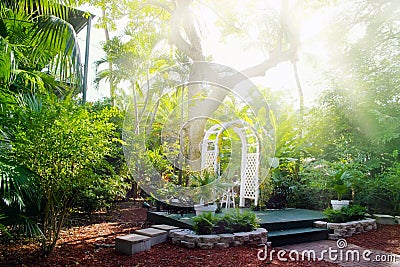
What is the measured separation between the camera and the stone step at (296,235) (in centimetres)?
479

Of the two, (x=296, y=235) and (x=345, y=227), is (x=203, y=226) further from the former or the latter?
(x=345, y=227)

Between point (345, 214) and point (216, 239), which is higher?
point (345, 214)

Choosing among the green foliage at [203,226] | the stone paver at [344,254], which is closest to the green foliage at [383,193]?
the stone paver at [344,254]

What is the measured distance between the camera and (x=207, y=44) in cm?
898

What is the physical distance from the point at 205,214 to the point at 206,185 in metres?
1.21

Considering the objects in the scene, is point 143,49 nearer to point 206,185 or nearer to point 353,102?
point 206,185

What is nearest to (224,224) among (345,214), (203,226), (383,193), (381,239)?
(203,226)

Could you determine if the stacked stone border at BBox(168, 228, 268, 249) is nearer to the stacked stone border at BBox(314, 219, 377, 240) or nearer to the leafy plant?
the stacked stone border at BBox(314, 219, 377, 240)

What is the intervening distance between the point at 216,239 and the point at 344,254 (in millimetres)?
1801

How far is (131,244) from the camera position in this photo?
3.77m

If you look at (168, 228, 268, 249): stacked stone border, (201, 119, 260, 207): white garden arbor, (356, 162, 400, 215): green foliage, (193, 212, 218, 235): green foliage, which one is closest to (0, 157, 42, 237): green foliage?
(168, 228, 268, 249): stacked stone border

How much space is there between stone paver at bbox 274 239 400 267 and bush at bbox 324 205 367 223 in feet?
2.09

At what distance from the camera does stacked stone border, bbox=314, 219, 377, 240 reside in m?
5.39

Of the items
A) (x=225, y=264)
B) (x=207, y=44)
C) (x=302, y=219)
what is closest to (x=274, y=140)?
(x=302, y=219)
